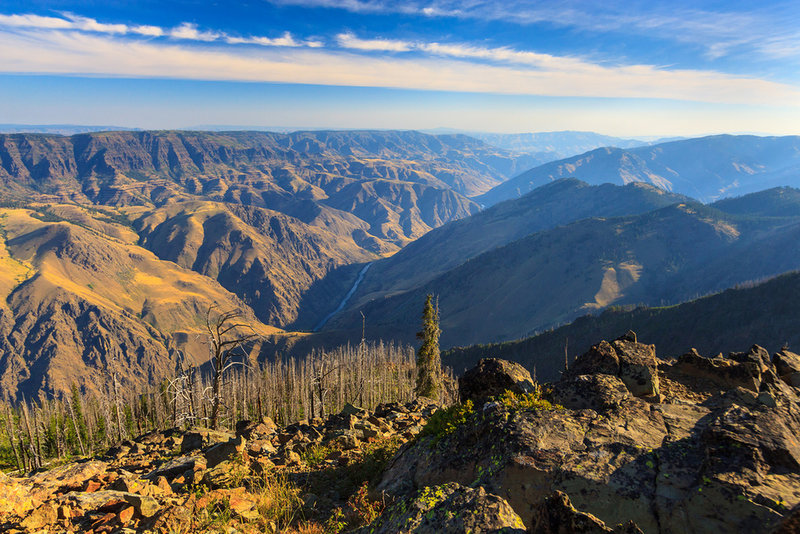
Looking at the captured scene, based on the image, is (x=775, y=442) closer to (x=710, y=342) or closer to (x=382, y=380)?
(x=382, y=380)

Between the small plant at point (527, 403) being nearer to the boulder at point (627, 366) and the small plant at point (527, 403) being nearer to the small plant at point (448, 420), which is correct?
the small plant at point (448, 420)

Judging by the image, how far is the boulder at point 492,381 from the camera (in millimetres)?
14305

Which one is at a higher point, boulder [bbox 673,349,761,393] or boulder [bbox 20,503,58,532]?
boulder [bbox 673,349,761,393]

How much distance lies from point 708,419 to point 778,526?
14.0ft

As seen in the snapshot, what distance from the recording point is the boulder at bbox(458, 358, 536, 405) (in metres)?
14.3

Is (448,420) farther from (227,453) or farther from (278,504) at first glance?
(227,453)

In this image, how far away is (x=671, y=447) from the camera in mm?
7742

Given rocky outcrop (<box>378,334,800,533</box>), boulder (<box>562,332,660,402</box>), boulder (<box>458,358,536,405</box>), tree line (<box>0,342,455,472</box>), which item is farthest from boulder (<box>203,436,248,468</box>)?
tree line (<box>0,342,455,472</box>)

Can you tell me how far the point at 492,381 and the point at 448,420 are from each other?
3344 mm

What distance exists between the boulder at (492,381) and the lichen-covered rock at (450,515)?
7.87 m

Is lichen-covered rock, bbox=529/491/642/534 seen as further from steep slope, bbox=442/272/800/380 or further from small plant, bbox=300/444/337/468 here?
steep slope, bbox=442/272/800/380

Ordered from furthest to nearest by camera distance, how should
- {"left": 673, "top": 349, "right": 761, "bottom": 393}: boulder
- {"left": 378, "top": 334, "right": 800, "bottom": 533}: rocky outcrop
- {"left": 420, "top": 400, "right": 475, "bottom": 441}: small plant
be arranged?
{"left": 673, "top": 349, "right": 761, "bottom": 393}: boulder → {"left": 420, "top": 400, "right": 475, "bottom": 441}: small plant → {"left": 378, "top": 334, "right": 800, "bottom": 533}: rocky outcrop

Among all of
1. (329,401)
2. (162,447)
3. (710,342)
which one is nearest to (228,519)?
(162,447)

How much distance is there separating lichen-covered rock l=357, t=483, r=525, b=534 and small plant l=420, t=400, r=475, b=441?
4438mm
